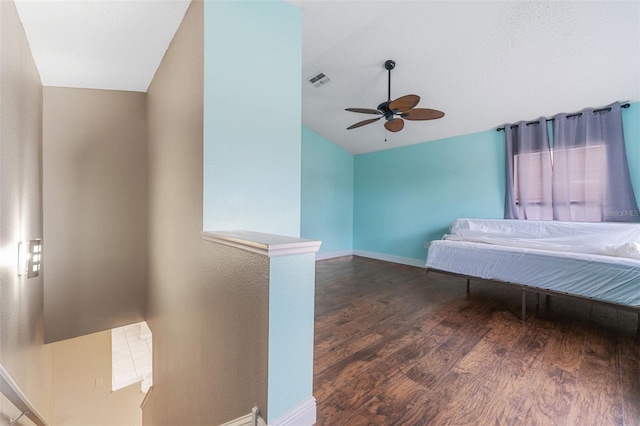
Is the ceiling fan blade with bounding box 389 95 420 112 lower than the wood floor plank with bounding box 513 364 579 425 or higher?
higher

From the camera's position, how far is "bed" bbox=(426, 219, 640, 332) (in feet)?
7.11

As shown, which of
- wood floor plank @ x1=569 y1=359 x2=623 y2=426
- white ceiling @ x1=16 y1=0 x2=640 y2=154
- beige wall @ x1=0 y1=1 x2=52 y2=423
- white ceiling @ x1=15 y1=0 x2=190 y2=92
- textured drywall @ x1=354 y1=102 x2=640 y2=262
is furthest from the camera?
textured drywall @ x1=354 y1=102 x2=640 y2=262

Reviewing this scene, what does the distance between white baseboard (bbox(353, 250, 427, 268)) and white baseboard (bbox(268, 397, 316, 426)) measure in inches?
152

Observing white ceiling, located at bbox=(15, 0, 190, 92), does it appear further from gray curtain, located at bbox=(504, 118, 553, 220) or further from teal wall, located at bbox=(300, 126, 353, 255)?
gray curtain, located at bbox=(504, 118, 553, 220)

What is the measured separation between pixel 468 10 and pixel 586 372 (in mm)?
2857

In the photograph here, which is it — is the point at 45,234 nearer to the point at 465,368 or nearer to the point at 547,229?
the point at 465,368

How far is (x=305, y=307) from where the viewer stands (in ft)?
3.49

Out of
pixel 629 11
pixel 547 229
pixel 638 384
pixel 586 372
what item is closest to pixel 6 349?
pixel 586 372

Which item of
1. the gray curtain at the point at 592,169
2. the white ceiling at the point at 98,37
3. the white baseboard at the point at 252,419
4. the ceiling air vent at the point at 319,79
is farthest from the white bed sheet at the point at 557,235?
the white ceiling at the point at 98,37

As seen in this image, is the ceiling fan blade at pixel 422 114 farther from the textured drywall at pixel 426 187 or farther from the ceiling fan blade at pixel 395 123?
the textured drywall at pixel 426 187

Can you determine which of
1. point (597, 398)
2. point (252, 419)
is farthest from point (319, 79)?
point (597, 398)

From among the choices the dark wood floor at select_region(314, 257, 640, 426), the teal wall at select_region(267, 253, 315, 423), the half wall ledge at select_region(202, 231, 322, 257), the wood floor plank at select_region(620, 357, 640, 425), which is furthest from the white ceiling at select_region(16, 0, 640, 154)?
the wood floor plank at select_region(620, 357, 640, 425)

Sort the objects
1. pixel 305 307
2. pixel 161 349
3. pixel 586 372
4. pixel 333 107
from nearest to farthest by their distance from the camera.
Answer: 1. pixel 305 307
2. pixel 586 372
3. pixel 161 349
4. pixel 333 107

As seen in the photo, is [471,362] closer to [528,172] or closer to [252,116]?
[252,116]
